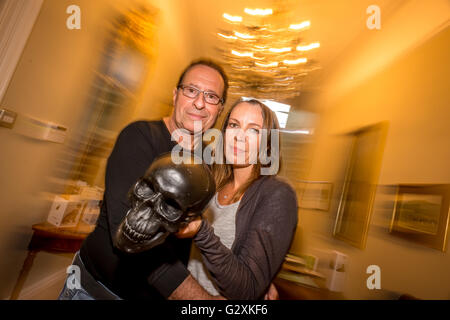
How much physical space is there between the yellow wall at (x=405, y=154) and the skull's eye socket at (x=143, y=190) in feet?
4.72

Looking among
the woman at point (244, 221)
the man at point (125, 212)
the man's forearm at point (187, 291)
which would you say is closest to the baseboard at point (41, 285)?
the man at point (125, 212)

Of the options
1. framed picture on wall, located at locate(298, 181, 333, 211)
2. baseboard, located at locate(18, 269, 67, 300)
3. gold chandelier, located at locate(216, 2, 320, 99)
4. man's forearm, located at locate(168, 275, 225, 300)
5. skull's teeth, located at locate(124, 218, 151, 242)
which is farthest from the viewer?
framed picture on wall, located at locate(298, 181, 333, 211)

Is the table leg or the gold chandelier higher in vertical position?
the gold chandelier

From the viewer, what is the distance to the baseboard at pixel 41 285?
58.6 inches

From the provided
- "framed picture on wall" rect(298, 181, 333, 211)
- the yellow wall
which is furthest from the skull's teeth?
"framed picture on wall" rect(298, 181, 333, 211)

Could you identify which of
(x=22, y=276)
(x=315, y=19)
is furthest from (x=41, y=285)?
(x=315, y=19)

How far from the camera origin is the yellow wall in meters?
1.13

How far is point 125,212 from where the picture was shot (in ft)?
1.80

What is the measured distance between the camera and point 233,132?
0.85 metres

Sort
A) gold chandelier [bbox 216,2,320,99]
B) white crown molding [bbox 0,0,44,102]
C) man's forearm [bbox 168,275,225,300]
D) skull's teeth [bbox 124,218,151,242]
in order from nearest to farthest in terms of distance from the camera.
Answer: skull's teeth [bbox 124,218,151,242]
man's forearm [bbox 168,275,225,300]
white crown molding [bbox 0,0,44,102]
gold chandelier [bbox 216,2,320,99]

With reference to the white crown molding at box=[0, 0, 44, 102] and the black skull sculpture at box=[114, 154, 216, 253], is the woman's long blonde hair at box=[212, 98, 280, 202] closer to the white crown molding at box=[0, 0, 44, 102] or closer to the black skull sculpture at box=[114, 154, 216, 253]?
the black skull sculpture at box=[114, 154, 216, 253]

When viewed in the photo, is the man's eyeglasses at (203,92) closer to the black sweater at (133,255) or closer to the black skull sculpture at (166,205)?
the black sweater at (133,255)

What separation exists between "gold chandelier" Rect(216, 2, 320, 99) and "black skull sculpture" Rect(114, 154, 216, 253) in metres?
1.52
